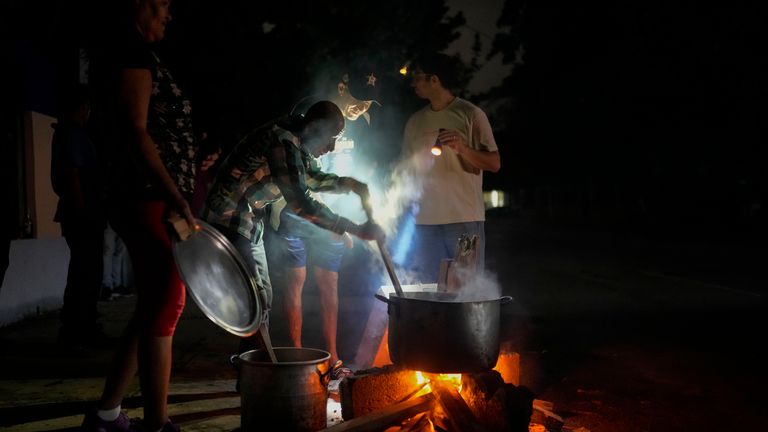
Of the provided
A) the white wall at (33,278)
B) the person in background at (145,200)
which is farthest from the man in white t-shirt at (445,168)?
the white wall at (33,278)

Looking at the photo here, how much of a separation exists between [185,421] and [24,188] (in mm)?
5760

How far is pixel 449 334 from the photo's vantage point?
3.53m

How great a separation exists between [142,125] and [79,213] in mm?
2878

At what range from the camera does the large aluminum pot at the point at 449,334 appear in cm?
353

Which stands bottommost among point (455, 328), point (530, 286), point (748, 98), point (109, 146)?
point (530, 286)

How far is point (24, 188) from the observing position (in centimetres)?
814

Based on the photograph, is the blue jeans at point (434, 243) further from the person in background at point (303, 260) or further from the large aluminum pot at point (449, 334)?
the large aluminum pot at point (449, 334)

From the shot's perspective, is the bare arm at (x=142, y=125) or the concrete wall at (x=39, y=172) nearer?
the bare arm at (x=142, y=125)

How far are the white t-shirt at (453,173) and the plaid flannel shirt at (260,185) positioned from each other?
1.33 metres

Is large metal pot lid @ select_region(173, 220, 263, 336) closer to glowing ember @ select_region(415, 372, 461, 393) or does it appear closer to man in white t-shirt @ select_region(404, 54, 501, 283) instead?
glowing ember @ select_region(415, 372, 461, 393)

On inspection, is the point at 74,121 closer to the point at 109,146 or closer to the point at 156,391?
the point at 109,146

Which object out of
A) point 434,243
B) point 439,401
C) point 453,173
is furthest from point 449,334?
point 453,173

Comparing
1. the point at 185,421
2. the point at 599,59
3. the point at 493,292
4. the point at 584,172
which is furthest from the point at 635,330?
the point at 584,172

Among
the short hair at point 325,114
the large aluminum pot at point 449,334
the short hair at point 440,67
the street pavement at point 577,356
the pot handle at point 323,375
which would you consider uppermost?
the short hair at point 440,67
